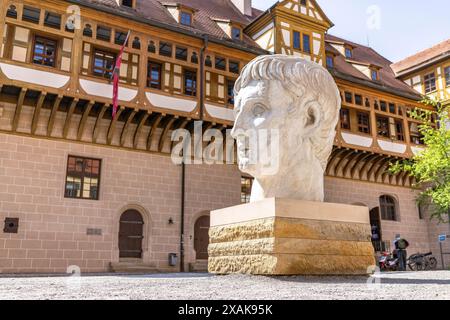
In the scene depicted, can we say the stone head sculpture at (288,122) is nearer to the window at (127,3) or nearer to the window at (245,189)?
the window at (245,189)

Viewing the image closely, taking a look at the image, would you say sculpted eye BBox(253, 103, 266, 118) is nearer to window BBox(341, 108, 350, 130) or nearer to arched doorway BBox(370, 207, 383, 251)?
window BBox(341, 108, 350, 130)

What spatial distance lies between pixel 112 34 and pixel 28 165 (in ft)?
15.9

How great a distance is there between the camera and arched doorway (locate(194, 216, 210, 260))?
14.4 m

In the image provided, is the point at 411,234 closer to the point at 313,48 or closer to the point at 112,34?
the point at 313,48

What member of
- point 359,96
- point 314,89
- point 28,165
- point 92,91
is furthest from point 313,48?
point 314,89

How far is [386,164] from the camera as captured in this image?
63.2ft

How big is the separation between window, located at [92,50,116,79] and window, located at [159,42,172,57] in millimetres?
1745

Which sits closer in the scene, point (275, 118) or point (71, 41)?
point (275, 118)

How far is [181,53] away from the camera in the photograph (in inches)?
589

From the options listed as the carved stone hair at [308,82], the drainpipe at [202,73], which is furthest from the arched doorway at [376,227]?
the carved stone hair at [308,82]

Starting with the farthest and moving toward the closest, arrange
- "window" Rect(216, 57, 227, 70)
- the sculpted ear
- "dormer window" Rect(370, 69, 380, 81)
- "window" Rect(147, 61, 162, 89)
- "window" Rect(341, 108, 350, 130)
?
"dormer window" Rect(370, 69, 380, 81) → "window" Rect(341, 108, 350, 130) → "window" Rect(216, 57, 227, 70) → "window" Rect(147, 61, 162, 89) → the sculpted ear

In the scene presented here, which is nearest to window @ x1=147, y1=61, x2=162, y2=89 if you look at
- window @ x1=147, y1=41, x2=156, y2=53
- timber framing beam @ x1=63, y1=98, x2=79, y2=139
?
window @ x1=147, y1=41, x2=156, y2=53

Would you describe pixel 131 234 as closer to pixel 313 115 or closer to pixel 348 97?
pixel 313 115

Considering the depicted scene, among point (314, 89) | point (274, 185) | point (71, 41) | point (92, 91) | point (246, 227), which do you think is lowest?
point (246, 227)
